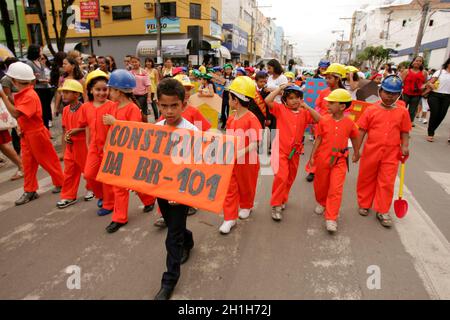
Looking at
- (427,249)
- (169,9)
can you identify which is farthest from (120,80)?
(169,9)

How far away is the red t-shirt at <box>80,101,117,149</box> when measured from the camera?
3.73 meters

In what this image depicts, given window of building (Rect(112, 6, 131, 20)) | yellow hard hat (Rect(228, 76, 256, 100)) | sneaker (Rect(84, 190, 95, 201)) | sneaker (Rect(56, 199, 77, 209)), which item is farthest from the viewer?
window of building (Rect(112, 6, 131, 20))

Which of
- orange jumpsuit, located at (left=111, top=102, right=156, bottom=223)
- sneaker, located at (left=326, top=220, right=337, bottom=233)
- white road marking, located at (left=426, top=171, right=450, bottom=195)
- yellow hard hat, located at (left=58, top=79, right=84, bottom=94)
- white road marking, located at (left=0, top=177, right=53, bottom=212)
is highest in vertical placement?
yellow hard hat, located at (left=58, top=79, right=84, bottom=94)

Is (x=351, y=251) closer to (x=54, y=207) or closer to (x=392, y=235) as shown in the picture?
(x=392, y=235)

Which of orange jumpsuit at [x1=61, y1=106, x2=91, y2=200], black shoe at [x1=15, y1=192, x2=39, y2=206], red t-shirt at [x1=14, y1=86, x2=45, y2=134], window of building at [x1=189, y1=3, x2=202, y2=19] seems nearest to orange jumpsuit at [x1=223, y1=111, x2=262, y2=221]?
orange jumpsuit at [x1=61, y1=106, x2=91, y2=200]

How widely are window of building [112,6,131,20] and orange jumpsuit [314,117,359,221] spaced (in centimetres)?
3363

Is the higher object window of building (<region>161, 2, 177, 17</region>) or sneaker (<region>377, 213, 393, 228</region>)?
window of building (<region>161, 2, 177, 17</region>)

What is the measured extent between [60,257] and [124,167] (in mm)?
1189

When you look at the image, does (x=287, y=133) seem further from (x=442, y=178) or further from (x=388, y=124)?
(x=442, y=178)

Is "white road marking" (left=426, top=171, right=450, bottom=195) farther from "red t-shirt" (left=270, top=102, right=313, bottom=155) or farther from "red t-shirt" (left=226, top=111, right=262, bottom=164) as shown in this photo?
"red t-shirt" (left=226, top=111, right=262, bottom=164)

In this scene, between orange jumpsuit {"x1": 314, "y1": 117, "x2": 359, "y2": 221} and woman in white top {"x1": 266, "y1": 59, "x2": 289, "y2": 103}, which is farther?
woman in white top {"x1": 266, "y1": 59, "x2": 289, "y2": 103}

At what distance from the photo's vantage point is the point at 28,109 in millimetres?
4062

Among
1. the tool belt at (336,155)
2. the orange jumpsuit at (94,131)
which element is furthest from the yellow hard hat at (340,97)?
the orange jumpsuit at (94,131)
